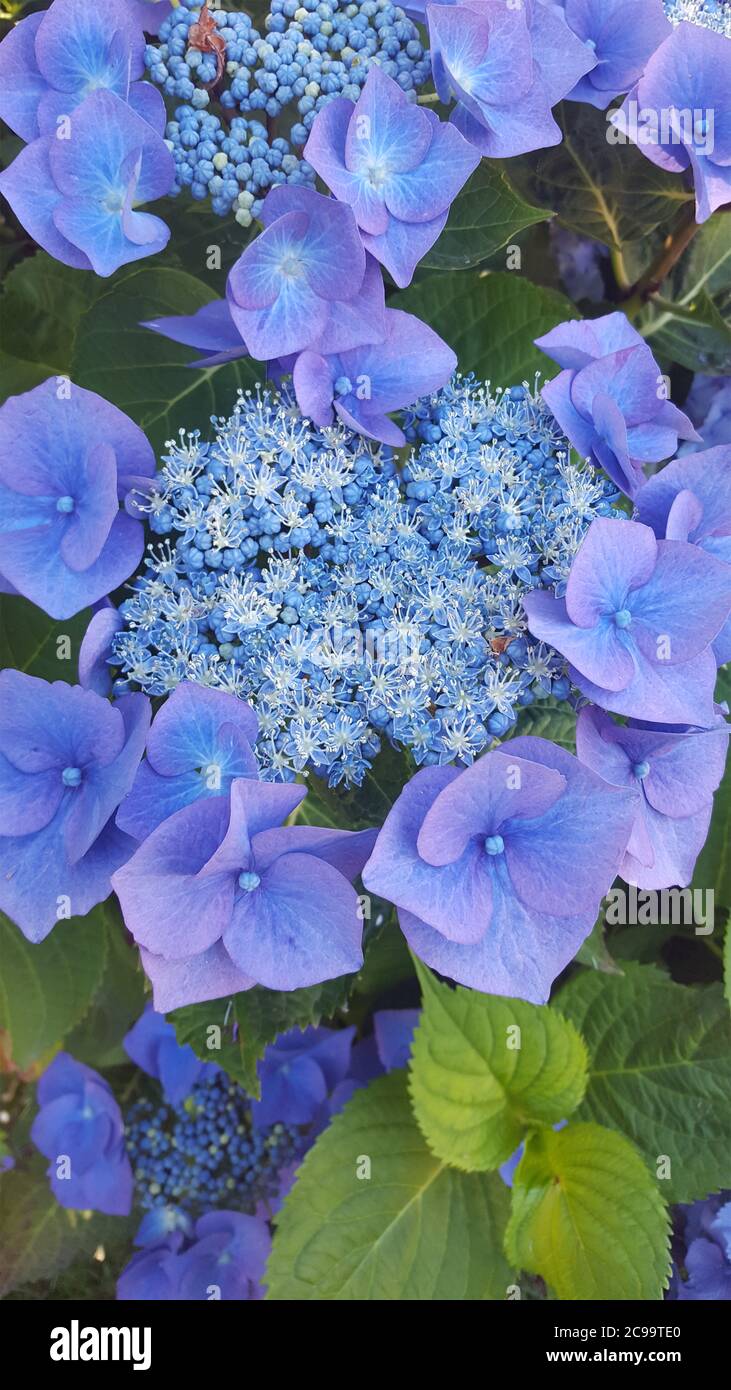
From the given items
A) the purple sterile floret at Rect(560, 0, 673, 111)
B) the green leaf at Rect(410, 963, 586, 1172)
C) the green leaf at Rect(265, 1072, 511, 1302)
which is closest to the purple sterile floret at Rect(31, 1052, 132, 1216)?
the green leaf at Rect(265, 1072, 511, 1302)

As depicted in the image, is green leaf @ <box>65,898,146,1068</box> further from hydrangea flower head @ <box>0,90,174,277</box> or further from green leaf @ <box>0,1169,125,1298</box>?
hydrangea flower head @ <box>0,90,174,277</box>

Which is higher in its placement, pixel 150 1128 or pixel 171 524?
pixel 171 524

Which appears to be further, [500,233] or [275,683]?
[500,233]

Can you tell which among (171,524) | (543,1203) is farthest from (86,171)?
(543,1203)

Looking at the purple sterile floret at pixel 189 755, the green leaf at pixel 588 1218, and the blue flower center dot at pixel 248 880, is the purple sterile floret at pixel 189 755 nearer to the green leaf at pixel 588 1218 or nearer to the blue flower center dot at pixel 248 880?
the blue flower center dot at pixel 248 880
